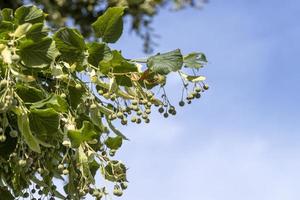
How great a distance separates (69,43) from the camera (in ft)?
5.93

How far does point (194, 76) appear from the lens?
6.45 feet

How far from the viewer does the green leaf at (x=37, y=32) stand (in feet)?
5.63

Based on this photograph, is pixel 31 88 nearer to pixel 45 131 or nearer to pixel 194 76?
pixel 45 131

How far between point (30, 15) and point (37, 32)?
0.10 m

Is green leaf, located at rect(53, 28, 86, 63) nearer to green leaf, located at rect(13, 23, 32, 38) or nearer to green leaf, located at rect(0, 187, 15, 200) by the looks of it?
green leaf, located at rect(13, 23, 32, 38)

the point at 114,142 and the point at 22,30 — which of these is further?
the point at 114,142

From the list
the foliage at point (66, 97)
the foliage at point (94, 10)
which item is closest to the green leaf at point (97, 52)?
the foliage at point (66, 97)

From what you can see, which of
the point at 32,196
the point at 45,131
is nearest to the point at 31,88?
the point at 45,131

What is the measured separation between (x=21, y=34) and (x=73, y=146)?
29cm

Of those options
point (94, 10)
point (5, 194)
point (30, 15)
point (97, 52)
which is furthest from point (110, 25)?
point (94, 10)

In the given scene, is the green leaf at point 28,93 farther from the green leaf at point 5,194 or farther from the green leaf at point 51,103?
the green leaf at point 5,194

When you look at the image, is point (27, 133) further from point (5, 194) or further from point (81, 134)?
point (5, 194)

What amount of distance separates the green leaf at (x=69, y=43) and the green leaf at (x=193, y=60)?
27cm

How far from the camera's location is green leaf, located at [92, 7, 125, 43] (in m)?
1.90
